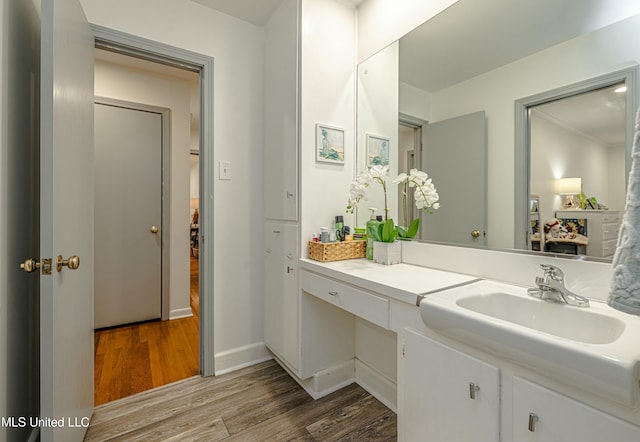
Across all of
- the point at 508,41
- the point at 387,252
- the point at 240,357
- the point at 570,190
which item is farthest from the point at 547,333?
the point at 240,357

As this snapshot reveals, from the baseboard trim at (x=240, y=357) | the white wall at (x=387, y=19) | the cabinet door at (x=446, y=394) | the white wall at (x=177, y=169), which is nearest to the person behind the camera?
the cabinet door at (x=446, y=394)

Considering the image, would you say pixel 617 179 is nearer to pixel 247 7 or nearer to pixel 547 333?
pixel 547 333

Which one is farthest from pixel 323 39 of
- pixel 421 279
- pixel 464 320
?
pixel 464 320

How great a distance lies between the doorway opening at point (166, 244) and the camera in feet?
7.26

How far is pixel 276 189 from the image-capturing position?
2.01 meters

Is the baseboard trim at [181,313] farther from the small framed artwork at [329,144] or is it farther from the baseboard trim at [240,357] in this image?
the small framed artwork at [329,144]

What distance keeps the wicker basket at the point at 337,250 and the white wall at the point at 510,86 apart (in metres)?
0.73

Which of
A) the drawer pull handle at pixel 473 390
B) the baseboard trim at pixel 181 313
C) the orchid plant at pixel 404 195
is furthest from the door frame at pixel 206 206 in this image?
the drawer pull handle at pixel 473 390

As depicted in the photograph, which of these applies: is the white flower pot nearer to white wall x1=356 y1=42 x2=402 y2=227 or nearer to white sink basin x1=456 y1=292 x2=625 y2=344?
white wall x1=356 y1=42 x2=402 y2=227

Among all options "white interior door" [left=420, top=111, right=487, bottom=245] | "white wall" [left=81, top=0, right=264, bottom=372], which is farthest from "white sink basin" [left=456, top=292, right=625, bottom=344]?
"white wall" [left=81, top=0, right=264, bottom=372]

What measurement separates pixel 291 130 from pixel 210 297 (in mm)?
1263

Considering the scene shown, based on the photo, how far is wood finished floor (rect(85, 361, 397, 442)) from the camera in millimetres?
1467

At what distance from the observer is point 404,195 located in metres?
1.74

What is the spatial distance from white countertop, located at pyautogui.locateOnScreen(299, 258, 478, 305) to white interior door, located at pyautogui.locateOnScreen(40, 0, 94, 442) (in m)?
1.11
